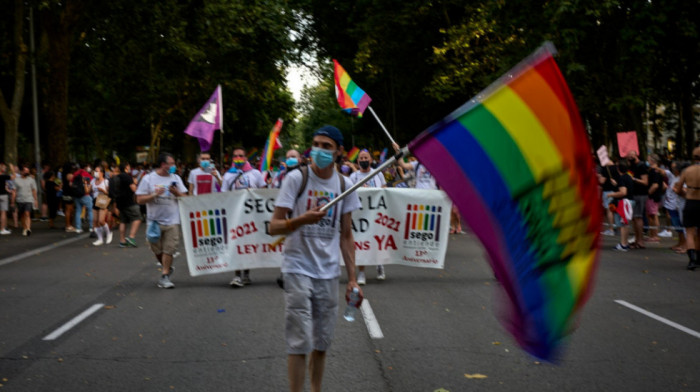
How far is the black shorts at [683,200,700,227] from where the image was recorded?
1294 centimetres

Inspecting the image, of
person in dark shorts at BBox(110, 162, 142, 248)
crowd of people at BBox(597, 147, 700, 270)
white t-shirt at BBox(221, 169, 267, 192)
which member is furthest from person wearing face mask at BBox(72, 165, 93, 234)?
crowd of people at BBox(597, 147, 700, 270)

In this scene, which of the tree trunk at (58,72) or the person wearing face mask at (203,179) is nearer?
the person wearing face mask at (203,179)

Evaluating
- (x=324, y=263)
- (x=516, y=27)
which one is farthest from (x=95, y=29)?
(x=324, y=263)

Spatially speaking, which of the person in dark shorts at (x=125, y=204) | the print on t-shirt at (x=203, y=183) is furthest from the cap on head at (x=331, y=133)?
the person in dark shorts at (x=125, y=204)

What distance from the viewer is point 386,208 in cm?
1183

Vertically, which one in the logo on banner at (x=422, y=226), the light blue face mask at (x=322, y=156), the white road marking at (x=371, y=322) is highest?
the light blue face mask at (x=322, y=156)

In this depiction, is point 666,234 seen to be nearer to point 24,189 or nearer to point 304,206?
point 304,206

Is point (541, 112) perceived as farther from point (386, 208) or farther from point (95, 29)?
point (95, 29)

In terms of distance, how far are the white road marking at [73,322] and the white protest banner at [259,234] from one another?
2103 millimetres

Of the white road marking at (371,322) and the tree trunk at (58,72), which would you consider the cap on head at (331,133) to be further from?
A: the tree trunk at (58,72)

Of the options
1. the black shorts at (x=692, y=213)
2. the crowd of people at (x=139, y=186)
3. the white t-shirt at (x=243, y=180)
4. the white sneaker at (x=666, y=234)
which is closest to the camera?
the crowd of people at (x=139, y=186)

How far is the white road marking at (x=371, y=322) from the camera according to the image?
7611mm

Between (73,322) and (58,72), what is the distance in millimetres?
20012

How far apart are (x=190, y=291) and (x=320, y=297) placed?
Result: 6.17m
